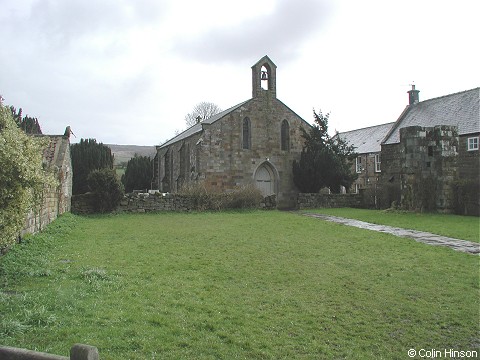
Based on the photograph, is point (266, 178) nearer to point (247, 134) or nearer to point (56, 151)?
point (247, 134)

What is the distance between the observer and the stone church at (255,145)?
27734 millimetres

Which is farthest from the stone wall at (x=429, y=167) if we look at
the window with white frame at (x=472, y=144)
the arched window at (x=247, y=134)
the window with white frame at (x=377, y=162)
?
the window with white frame at (x=377, y=162)

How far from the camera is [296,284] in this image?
657 centimetres

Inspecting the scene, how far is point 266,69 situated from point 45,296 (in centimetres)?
2714

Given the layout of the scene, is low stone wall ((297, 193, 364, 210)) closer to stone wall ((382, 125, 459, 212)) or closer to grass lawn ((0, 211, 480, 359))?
stone wall ((382, 125, 459, 212))

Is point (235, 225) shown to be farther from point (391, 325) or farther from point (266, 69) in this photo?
point (266, 69)

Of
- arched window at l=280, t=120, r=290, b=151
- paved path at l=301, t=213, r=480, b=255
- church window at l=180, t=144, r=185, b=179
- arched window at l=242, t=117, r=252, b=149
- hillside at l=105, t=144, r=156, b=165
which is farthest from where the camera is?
hillside at l=105, t=144, r=156, b=165

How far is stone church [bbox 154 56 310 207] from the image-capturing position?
91.0 ft

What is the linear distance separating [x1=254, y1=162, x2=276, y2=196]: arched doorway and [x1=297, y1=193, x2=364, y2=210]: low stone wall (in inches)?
159

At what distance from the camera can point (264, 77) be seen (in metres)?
29.7

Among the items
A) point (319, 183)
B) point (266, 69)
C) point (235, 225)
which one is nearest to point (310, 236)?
point (235, 225)

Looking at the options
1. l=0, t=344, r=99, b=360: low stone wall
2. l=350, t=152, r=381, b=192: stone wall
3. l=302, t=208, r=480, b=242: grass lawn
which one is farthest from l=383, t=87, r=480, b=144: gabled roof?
l=0, t=344, r=99, b=360: low stone wall

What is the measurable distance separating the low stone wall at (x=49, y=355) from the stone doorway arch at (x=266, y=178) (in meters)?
26.6

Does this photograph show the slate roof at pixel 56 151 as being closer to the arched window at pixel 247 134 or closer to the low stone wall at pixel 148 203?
the low stone wall at pixel 148 203
